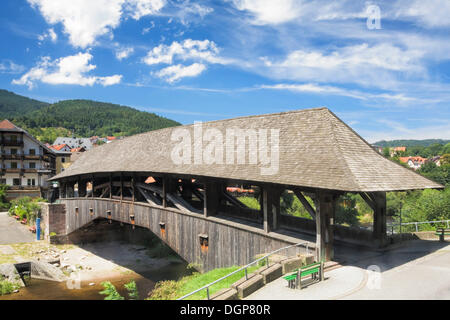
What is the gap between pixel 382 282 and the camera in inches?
367

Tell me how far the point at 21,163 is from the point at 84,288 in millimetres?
32352

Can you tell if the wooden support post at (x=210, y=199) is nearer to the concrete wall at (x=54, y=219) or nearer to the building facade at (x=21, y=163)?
the concrete wall at (x=54, y=219)

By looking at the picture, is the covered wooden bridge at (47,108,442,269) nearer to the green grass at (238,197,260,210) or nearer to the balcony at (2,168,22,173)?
the green grass at (238,197,260,210)

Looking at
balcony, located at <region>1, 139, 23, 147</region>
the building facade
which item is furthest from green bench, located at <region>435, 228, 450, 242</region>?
balcony, located at <region>1, 139, 23, 147</region>

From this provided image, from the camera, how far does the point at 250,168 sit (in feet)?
41.7

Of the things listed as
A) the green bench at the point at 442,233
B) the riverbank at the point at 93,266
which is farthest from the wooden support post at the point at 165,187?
the green bench at the point at 442,233

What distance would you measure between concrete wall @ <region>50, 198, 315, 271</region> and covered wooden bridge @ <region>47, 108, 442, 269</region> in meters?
0.04

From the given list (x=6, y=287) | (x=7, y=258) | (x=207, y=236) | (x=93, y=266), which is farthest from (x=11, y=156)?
(x=207, y=236)

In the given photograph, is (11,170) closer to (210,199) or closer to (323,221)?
(210,199)

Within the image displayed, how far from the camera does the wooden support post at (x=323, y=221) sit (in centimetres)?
1070

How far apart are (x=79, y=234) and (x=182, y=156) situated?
67.0ft

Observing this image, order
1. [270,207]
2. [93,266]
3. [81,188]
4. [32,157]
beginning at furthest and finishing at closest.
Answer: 1. [32,157]
2. [81,188]
3. [93,266]
4. [270,207]
